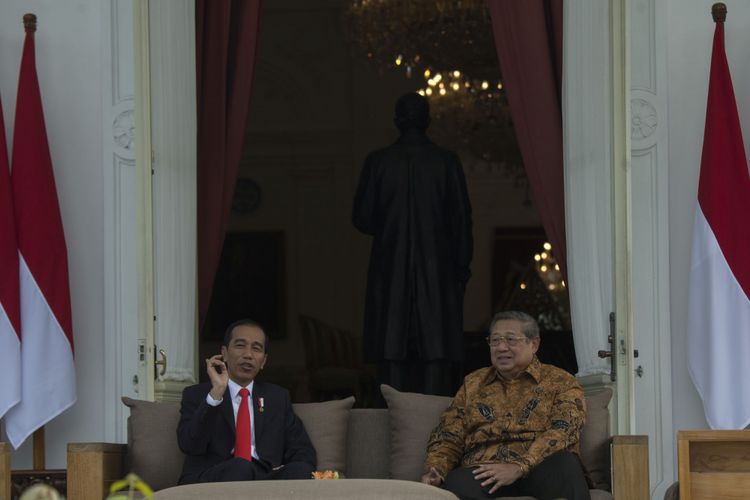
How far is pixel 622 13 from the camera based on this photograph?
618cm

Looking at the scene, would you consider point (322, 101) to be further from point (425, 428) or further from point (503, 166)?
point (425, 428)

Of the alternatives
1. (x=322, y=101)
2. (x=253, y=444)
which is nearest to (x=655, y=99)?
(x=253, y=444)

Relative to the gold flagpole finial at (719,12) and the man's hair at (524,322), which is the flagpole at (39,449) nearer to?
the man's hair at (524,322)

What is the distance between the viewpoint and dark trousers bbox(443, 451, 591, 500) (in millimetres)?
5184

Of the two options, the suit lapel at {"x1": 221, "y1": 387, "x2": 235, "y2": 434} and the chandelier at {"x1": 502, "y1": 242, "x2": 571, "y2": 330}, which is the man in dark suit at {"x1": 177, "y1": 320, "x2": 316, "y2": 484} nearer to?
the suit lapel at {"x1": 221, "y1": 387, "x2": 235, "y2": 434}

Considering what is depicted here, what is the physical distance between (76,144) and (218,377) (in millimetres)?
2328

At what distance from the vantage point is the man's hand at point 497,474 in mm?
5254

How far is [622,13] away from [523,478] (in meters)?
2.10

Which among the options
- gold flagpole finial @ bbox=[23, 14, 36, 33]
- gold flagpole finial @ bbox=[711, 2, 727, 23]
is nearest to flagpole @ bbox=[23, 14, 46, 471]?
gold flagpole finial @ bbox=[23, 14, 36, 33]

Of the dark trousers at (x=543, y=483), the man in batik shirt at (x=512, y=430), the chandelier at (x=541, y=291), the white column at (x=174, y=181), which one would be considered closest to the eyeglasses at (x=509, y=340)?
the man in batik shirt at (x=512, y=430)

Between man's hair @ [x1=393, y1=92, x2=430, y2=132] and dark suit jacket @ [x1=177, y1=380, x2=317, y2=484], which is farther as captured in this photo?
man's hair @ [x1=393, y1=92, x2=430, y2=132]

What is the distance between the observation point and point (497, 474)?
527 cm

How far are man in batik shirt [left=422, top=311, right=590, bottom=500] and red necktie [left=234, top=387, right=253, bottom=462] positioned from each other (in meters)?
0.70

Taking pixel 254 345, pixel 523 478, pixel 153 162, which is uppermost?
pixel 153 162
